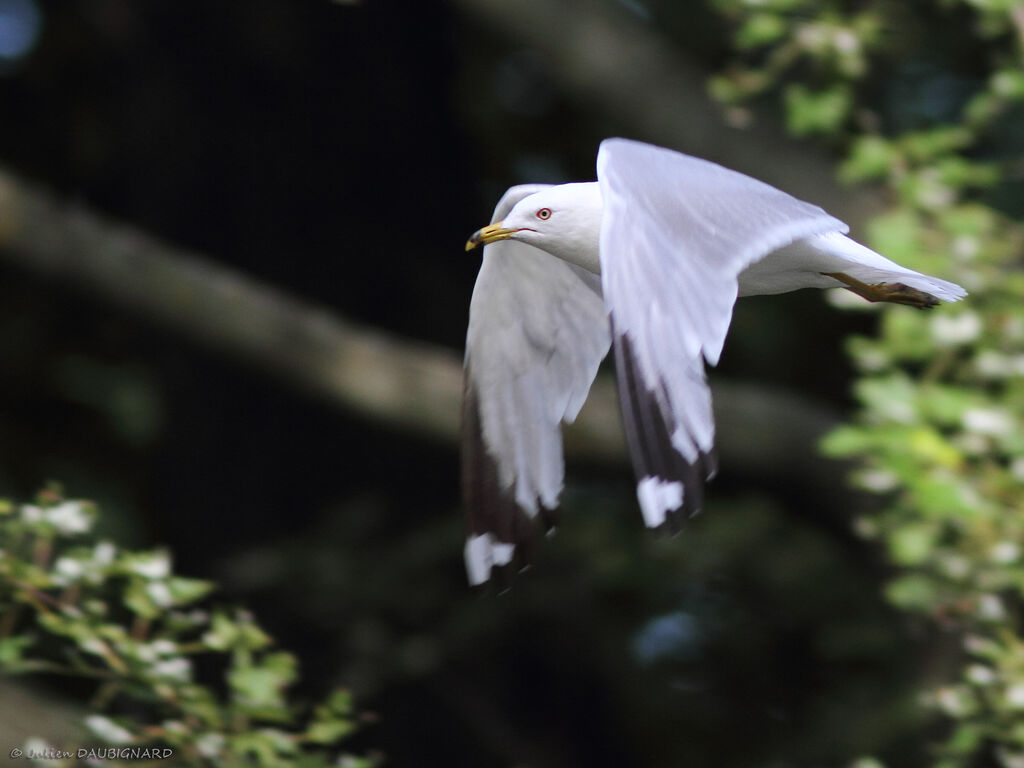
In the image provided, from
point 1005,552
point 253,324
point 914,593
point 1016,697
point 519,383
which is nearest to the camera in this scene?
point 1016,697

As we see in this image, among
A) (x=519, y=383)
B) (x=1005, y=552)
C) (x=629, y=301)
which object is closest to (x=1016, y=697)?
(x=1005, y=552)

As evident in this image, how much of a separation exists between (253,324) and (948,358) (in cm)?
172

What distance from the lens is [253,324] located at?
3.88 metres

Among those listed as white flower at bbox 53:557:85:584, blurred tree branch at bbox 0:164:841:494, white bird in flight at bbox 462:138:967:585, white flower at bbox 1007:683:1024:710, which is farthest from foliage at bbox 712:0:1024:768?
white flower at bbox 53:557:85:584

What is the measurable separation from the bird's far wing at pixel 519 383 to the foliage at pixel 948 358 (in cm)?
65

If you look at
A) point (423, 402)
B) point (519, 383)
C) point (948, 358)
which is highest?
point (423, 402)

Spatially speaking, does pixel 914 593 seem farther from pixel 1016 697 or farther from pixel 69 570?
pixel 69 570

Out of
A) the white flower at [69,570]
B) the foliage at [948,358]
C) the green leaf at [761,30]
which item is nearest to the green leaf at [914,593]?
the foliage at [948,358]

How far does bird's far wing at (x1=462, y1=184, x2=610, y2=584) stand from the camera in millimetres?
3004

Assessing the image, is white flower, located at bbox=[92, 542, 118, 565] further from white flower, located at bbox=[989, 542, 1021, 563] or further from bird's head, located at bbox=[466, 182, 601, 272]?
white flower, located at bbox=[989, 542, 1021, 563]

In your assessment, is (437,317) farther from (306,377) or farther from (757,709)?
(757,709)

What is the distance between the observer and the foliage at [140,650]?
2383mm

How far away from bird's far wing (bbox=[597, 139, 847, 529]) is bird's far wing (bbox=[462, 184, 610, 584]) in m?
0.66

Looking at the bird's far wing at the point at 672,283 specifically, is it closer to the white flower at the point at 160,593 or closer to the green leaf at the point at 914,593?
the white flower at the point at 160,593
